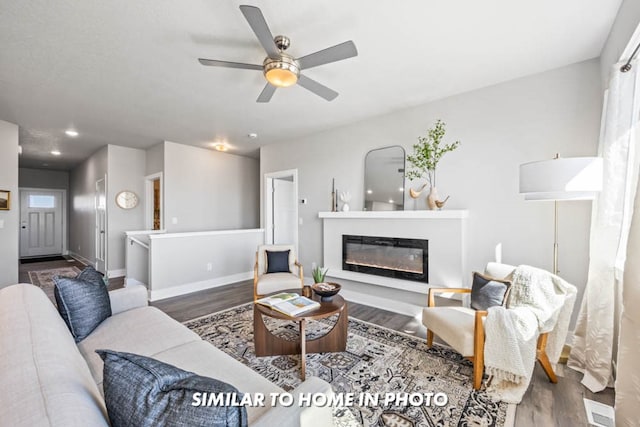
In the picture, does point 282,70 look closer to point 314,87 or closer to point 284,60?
point 284,60

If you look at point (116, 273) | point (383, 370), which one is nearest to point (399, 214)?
point (383, 370)

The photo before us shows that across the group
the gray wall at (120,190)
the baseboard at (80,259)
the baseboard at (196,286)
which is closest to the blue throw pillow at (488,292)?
the baseboard at (196,286)

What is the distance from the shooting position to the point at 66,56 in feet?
7.71

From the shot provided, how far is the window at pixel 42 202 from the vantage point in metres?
7.95

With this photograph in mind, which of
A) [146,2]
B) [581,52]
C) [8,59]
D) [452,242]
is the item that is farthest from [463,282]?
[8,59]

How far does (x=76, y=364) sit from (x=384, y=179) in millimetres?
3383

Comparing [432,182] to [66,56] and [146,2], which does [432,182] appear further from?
[66,56]

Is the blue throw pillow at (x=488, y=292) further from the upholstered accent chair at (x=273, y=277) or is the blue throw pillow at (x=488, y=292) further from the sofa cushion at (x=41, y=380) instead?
the sofa cushion at (x=41, y=380)

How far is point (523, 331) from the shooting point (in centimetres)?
184

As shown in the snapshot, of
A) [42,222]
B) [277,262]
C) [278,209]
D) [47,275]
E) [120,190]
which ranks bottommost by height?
[47,275]

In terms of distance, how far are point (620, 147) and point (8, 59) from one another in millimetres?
4813

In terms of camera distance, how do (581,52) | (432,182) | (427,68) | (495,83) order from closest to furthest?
(581,52), (427,68), (495,83), (432,182)

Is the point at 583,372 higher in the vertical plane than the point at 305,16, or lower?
lower

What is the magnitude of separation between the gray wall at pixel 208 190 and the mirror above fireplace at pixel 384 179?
3.32 m
